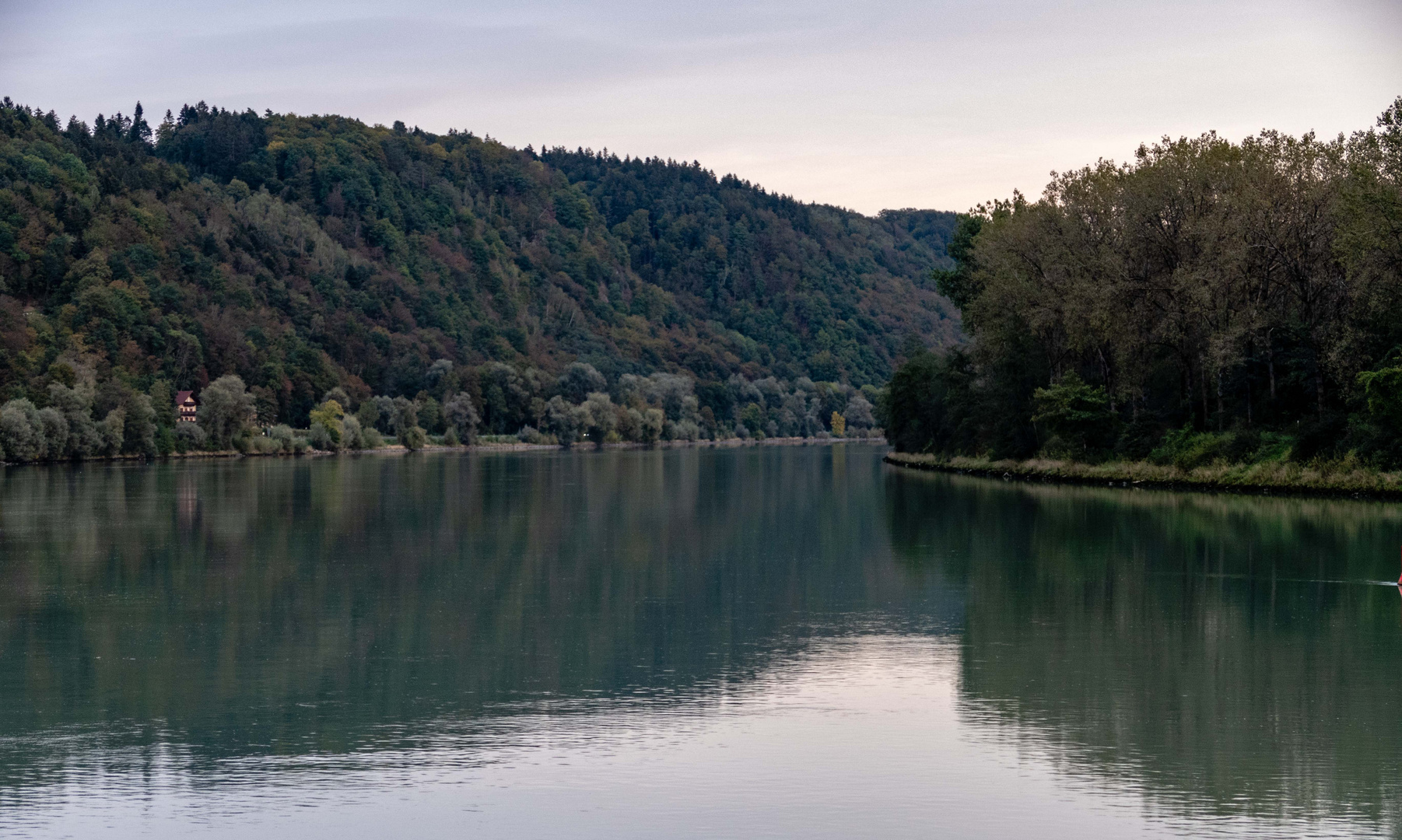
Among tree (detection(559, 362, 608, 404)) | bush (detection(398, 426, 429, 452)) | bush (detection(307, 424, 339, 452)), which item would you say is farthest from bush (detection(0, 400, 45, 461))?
tree (detection(559, 362, 608, 404))

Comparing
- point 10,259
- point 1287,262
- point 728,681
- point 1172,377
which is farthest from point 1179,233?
point 10,259

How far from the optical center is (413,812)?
11.1 meters

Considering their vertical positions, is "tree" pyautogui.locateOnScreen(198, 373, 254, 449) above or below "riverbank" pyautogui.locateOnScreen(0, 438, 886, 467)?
above

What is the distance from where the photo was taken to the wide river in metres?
11.3

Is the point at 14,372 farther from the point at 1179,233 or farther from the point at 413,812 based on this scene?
the point at 413,812

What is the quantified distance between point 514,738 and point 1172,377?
55.3m

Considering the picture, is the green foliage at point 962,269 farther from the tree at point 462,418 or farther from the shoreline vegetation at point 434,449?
the tree at point 462,418

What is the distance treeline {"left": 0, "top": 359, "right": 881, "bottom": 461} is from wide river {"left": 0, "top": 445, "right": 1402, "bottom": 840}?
7204 cm

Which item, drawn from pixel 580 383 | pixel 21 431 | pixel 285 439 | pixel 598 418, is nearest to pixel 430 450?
pixel 285 439

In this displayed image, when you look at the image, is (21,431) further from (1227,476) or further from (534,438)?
(1227,476)

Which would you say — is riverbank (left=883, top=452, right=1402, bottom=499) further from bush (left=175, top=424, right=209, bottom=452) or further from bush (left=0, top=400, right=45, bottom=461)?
bush (left=175, top=424, right=209, bottom=452)

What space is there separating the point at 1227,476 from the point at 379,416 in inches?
4284

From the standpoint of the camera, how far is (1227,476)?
52.9 metres

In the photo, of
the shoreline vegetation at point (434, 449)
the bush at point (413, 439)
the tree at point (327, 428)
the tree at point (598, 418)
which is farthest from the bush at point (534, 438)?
the tree at point (327, 428)
